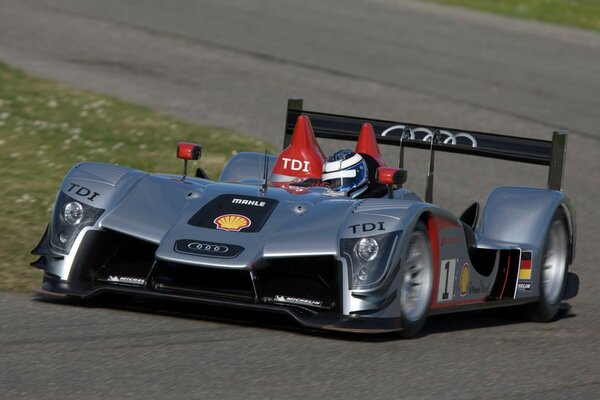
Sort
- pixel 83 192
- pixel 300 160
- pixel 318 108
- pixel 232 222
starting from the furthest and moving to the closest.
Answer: pixel 318 108 < pixel 300 160 < pixel 83 192 < pixel 232 222

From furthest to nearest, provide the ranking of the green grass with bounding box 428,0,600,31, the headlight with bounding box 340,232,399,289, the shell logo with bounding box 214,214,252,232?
the green grass with bounding box 428,0,600,31 < the shell logo with bounding box 214,214,252,232 < the headlight with bounding box 340,232,399,289

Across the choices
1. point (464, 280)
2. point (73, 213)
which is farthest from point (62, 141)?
point (464, 280)

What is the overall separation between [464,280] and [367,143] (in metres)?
1.49

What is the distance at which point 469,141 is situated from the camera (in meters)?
8.62

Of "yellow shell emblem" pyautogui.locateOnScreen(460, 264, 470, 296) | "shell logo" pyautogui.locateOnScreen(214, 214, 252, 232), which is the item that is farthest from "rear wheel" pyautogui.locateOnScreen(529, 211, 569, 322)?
"shell logo" pyautogui.locateOnScreen(214, 214, 252, 232)

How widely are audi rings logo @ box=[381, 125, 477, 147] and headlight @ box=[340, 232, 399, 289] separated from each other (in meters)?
2.15

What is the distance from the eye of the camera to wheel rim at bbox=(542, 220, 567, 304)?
8.27 metres

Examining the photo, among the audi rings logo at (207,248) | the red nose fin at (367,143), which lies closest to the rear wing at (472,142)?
the red nose fin at (367,143)

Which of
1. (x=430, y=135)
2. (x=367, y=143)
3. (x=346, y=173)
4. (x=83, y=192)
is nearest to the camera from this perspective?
(x=83, y=192)

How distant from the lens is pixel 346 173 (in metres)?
7.75

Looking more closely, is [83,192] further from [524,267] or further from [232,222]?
[524,267]

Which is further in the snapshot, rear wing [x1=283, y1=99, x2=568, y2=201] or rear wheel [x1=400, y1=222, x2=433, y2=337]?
rear wing [x1=283, y1=99, x2=568, y2=201]

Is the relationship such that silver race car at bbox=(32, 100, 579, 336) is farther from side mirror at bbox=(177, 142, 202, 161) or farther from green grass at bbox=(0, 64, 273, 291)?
green grass at bbox=(0, 64, 273, 291)

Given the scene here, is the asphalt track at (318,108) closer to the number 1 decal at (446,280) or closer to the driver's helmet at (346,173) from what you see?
the number 1 decal at (446,280)
